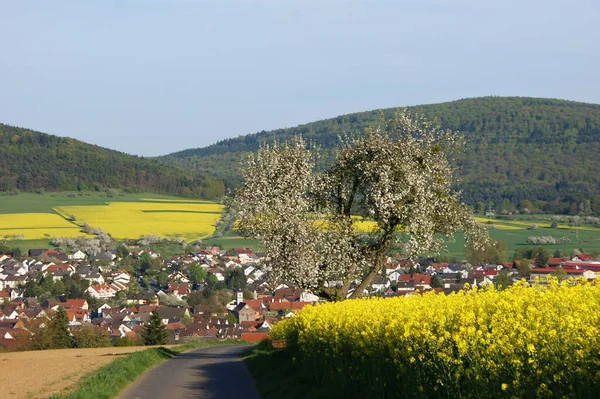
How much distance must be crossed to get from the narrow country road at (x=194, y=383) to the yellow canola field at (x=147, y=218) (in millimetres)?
112570

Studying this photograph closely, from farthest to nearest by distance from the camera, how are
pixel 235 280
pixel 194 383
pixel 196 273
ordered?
pixel 235 280, pixel 196 273, pixel 194 383

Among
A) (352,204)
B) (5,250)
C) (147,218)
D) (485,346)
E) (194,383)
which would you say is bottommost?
(5,250)

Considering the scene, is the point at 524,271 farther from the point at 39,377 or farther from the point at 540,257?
the point at 39,377

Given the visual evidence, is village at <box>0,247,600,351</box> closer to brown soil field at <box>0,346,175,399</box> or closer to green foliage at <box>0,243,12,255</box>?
green foliage at <box>0,243,12,255</box>

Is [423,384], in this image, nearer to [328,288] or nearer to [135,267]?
[328,288]

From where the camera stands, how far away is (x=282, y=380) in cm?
1942

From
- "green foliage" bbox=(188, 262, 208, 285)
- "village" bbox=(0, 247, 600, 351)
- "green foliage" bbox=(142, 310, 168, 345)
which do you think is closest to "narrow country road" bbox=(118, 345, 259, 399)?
"green foliage" bbox=(142, 310, 168, 345)

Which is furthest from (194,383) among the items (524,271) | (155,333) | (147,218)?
(147,218)

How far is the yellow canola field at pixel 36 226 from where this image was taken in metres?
132

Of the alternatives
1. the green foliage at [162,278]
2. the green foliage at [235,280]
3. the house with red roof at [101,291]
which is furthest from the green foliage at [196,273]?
the house with red roof at [101,291]

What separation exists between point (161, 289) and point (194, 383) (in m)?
103

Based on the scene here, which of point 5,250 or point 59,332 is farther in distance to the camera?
point 5,250

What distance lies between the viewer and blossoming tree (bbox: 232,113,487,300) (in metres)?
28.1

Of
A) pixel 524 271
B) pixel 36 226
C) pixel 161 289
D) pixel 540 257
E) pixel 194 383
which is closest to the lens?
pixel 194 383
